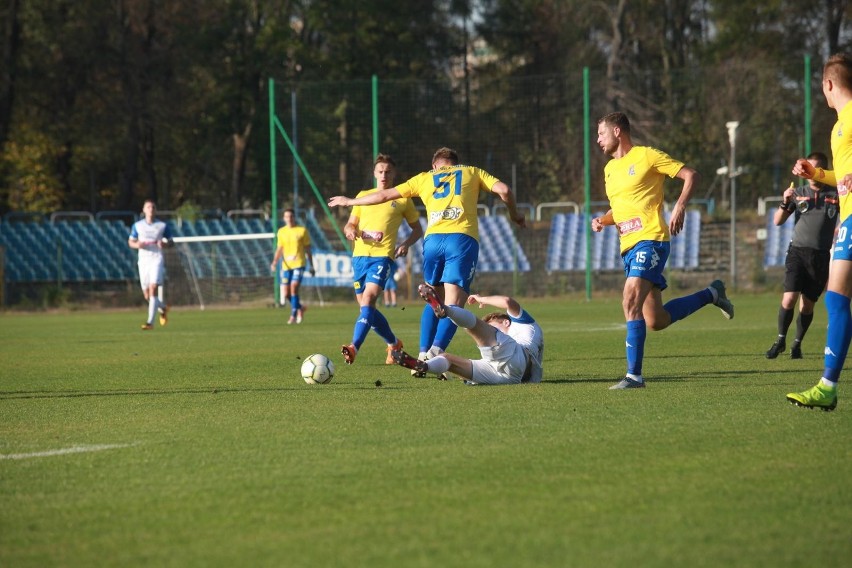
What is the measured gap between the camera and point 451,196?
1105 cm

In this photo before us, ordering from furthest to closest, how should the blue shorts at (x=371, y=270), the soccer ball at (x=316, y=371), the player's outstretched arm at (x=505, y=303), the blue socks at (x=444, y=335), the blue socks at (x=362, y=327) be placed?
the blue shorts at (x=371, y=270) < the blue socks at (x=362, y=327) < the blue socks at (x=444, y=335) < the soccer ball at (x=316, y=371) < the player's outstretched arm at (x=505, y=303)

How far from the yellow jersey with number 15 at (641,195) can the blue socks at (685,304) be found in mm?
961

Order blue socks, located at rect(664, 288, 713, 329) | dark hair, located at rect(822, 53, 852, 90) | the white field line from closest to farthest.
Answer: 1. the white field line
2. dark hair, located at rect(822, 53, 852, 90)
3. blue socks, located at rect(664, 288, 713, 329)

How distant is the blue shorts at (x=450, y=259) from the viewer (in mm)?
10898

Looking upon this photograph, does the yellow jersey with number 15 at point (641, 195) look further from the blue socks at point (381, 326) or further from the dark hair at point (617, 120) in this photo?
the blue socks at point (381, 326)

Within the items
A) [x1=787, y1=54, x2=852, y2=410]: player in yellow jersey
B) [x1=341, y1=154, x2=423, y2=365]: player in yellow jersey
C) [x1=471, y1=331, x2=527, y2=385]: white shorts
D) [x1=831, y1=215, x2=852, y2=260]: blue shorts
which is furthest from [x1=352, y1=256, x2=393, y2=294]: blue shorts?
[x1=831, y1=215, x2=852, y2=260]: blue shorts

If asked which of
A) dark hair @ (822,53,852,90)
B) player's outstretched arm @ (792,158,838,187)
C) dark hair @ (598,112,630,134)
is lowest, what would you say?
player's outstretched arm @ (792,158,838,187)

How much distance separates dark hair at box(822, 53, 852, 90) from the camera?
730cm

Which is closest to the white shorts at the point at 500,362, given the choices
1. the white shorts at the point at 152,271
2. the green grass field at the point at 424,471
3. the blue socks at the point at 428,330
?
the green grass field at the point at 424,471

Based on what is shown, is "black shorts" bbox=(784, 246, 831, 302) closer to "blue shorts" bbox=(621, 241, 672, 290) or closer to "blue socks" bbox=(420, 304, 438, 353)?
"blue shorts" bbox=(621, 241, 672, 290)

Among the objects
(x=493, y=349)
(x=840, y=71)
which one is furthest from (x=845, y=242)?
(x=493, y=349)

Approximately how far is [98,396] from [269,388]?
4.45 feet

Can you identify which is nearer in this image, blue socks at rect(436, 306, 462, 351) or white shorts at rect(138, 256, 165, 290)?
blue socks at rect(436, 306, 462, 351)

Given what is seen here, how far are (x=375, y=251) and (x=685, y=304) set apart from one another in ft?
11.5
